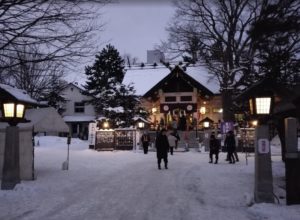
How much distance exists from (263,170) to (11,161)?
7.81m

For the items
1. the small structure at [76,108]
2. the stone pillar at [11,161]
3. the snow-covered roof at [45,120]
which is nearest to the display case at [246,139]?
the snow-covered roof at [45,120]

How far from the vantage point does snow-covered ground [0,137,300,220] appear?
413 inches

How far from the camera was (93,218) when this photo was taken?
10.2m

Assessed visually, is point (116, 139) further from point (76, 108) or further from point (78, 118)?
point (76, 108)

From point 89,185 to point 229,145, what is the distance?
10.4 metres

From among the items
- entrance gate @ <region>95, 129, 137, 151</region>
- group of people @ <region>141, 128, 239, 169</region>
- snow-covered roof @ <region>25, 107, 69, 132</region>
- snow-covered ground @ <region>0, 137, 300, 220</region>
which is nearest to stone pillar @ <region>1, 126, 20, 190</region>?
snow-covered ground @ <region>0, 137, 300, 220</region>

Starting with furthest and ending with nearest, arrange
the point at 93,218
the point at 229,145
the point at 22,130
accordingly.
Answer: the point at 229,145 < the point at 22,130 < the point at 93,218

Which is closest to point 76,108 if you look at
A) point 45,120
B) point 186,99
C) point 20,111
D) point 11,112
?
point 186,99

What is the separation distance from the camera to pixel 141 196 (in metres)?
12.9

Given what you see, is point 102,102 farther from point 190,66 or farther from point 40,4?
point 40,4

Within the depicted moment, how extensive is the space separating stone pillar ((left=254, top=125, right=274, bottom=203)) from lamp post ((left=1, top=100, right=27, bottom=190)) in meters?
7.43

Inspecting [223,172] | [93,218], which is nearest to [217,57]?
[223,172]

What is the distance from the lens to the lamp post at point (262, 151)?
11.7 meters

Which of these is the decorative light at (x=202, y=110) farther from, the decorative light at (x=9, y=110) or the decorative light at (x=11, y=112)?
the decorative light at (x=9, y=110)
